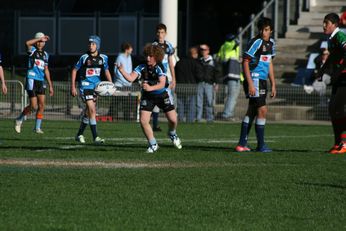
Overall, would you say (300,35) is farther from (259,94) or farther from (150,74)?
(150,74)

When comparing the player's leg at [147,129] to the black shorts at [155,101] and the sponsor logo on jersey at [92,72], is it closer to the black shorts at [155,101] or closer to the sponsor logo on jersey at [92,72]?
the black shorts at [155,101]

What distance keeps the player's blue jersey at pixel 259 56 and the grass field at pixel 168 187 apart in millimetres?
1239

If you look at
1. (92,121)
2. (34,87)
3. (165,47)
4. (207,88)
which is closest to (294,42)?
(207,88)

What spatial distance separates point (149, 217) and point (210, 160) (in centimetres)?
532

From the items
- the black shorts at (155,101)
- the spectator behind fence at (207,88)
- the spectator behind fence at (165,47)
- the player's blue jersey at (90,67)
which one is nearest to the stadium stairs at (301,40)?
the spectator behind fence at (207,88)

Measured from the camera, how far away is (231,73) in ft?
88.7

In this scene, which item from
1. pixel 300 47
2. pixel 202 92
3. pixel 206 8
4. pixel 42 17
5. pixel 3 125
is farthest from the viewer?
pixel 206 8

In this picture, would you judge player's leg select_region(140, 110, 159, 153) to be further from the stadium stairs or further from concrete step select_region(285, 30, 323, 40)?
concrete step select_region(285, 30, 323, 40)

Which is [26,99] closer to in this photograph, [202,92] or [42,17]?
[202,92]

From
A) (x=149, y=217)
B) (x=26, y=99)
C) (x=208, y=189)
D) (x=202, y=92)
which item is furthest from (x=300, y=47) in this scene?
(x=149, y=217)

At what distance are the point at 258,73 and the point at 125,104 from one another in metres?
10.4

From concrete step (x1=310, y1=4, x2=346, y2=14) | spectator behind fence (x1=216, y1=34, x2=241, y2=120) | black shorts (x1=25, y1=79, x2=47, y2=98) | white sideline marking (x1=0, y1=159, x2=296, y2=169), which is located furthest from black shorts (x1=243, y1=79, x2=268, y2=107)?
concrete step (x1=310, y1=4, x2=346, y2=14)

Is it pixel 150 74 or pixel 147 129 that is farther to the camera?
pixel 150 74

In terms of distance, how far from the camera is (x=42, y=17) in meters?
40.0
